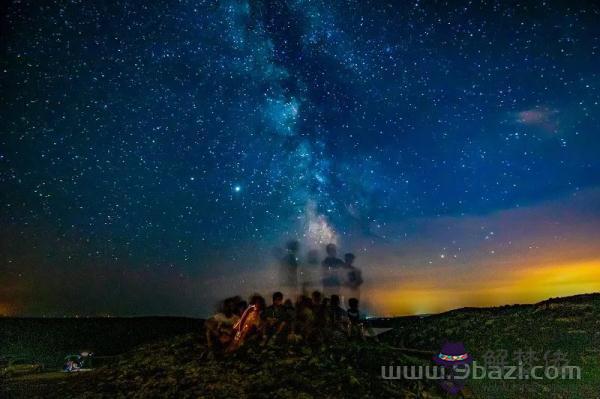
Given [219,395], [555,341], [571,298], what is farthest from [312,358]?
[571,298]

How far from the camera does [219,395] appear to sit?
29.5ft

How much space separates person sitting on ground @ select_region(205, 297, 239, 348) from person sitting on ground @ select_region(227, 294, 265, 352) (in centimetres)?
19

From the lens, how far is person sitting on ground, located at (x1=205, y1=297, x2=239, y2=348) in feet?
35.8

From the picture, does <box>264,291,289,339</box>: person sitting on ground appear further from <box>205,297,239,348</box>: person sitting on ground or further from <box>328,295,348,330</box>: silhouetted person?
<box>328,295,348,330</box>: silhouetted person

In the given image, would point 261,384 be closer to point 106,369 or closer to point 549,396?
point 106,369

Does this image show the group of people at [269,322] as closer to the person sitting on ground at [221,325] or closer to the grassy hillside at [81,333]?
the person sitting on ground at [221,325]

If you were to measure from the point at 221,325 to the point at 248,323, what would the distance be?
28.6 inches

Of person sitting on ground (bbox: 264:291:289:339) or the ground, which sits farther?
person sitting on ground (bbox: 264:291:289:339)

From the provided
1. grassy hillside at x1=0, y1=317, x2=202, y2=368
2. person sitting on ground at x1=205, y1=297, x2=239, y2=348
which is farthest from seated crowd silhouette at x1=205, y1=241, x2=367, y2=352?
grassy hillside at x1=0, y1=317, x2=202, y2=368

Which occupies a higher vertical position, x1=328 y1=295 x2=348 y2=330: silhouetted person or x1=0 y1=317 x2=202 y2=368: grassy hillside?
x1=328 y1=295 x2=348 y2=330: silhouetted person

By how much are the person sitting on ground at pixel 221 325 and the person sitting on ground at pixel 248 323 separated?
195 mm

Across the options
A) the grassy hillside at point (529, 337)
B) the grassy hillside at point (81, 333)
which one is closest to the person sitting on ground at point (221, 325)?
the grassy hillside at point (529, 337)

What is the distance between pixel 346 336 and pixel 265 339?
283cm

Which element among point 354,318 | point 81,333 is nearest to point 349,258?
point 354,318
